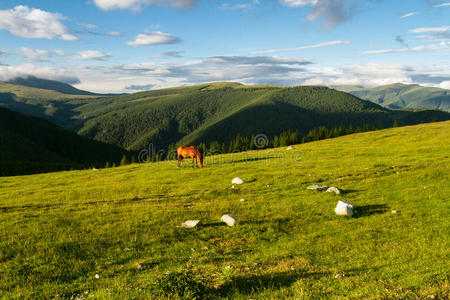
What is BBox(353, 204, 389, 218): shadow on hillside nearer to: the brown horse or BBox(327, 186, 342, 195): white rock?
BBox(327, 186, 342, 195): white rock

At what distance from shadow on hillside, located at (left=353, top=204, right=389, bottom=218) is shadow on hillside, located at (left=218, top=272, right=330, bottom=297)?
8414mm

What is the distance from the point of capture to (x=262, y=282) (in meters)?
7.93

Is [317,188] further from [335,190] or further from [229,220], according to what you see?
[229,220]

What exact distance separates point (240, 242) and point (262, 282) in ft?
14.1

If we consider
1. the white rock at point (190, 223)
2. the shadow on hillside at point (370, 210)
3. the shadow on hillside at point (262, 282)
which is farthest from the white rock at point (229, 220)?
the shadow on hillside at point (370, 210)

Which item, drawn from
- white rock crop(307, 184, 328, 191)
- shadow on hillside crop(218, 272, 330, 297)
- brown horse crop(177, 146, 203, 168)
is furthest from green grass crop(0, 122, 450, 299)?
brown horse crop(177, 146, 203, 168)

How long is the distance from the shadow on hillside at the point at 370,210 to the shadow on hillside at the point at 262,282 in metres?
8.41

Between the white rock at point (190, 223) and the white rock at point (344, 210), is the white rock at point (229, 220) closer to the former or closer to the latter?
the white rock at point (190, 223)

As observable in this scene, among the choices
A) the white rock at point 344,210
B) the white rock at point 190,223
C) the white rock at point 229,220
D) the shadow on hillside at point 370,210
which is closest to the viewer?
the white rock at point 190,223

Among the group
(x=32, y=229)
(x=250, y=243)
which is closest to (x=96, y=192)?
(x=32, y=229)

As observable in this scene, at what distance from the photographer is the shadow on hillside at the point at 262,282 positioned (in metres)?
7.41

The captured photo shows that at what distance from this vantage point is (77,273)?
925 cm

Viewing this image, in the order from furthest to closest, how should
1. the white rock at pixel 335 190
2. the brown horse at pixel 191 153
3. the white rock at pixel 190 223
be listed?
the brown horse at pixel 191 153, the white rock at pixel 335 190, the white rock at pixel 190 223

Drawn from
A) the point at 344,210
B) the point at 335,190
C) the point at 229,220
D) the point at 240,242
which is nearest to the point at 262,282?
the point at 240,242
